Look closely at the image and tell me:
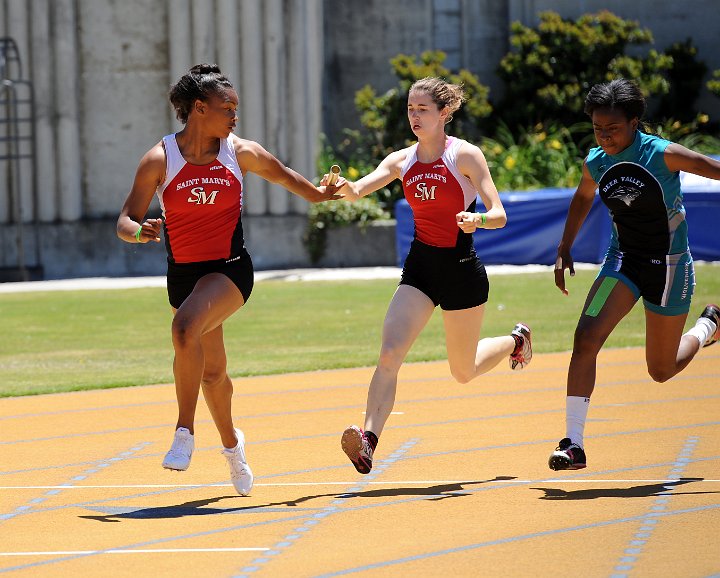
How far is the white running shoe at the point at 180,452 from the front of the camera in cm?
673

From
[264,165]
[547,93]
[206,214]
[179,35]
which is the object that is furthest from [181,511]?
[547,93]

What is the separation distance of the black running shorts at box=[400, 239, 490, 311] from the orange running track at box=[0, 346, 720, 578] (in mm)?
930

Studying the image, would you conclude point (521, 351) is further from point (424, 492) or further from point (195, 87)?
point (195, 87)

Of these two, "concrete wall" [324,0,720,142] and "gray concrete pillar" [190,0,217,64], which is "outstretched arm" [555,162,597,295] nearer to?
"gray concrete pillar" [190,0,217,64]

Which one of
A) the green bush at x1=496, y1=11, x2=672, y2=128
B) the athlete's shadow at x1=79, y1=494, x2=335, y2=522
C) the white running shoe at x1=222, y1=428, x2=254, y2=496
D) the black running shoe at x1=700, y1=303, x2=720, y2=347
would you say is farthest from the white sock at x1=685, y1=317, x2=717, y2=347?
the green bush at x1=496, y1=11, x2=672, y2=128

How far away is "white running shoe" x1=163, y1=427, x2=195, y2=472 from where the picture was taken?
22.1ft

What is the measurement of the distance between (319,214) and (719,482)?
20949 mm

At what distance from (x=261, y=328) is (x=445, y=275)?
8.90m

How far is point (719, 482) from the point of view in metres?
7.01

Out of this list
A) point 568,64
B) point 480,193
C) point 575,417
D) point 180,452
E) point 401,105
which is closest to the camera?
point 180,452

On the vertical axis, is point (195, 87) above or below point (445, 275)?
above

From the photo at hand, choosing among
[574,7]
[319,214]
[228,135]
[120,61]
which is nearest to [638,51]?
[574,7]

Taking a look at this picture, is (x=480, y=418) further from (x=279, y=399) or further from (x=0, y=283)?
(x=0, y=283)

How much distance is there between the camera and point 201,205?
279 inches
